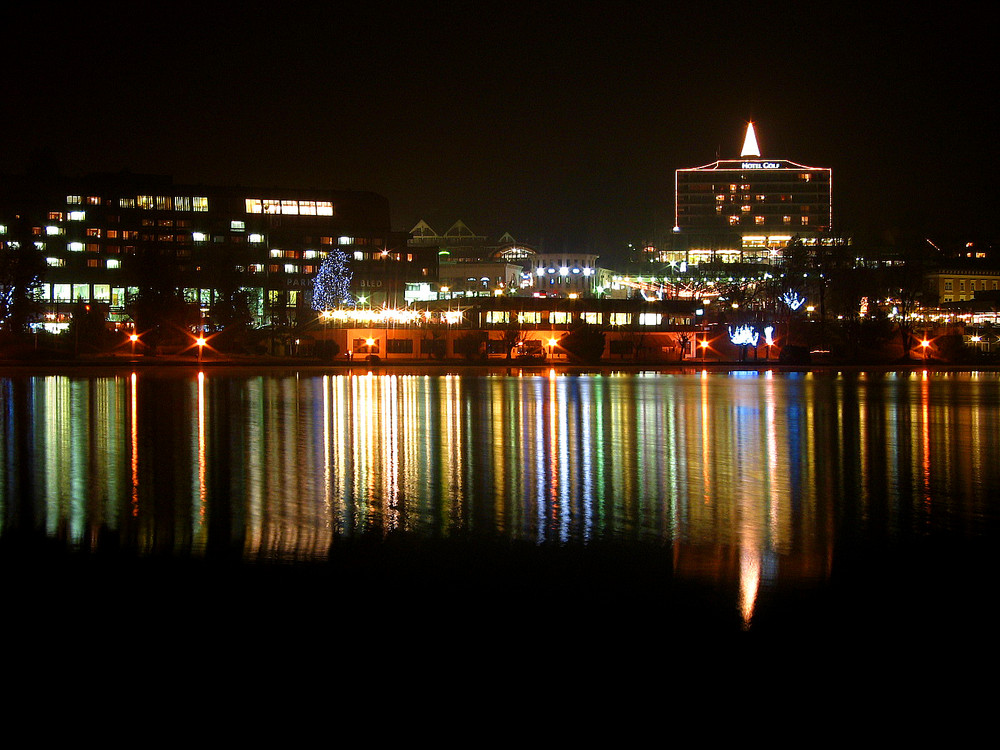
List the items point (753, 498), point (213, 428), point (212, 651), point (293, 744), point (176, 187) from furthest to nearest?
point (176, 187) → point (213, 428) → point (753, 498) → point (212, 651) → point (293, 744)

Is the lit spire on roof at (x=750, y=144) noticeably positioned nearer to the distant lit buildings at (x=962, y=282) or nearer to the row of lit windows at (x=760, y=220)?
the row of lit windows at (x=760, y=220)

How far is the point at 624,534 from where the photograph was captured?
829 cm

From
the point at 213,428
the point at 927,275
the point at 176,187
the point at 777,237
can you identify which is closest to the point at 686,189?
the point at 777,237

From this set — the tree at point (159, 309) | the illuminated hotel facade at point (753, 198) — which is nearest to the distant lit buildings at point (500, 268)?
the illuminated hotel facade at point (753, 198)

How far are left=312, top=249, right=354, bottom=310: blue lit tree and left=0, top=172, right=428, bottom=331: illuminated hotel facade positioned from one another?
3.00 metres

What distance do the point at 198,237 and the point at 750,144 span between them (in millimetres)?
107565

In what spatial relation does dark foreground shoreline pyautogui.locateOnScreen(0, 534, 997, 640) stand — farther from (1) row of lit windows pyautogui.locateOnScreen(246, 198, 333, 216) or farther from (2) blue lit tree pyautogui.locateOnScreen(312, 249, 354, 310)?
(1) row of lit windows pyautogui.locateOnScreen(246, 198, 333, 216)

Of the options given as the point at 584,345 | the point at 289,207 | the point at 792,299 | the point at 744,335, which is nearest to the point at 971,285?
the point at 792,299

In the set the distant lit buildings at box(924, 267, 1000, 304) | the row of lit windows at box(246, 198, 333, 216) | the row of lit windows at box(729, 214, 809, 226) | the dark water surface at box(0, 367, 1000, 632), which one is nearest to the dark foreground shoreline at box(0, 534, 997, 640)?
the dark water surface at box(0, 367, 1000, 632)

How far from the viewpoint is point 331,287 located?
89.4m

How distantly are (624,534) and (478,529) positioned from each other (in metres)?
1.39

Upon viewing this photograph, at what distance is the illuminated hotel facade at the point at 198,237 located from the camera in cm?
9831

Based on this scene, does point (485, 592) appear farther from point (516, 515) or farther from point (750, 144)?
point (750, 144)

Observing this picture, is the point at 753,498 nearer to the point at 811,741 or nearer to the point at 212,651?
the point at 811,741
